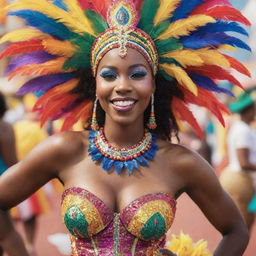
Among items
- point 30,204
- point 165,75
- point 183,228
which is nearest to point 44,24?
point 165,75

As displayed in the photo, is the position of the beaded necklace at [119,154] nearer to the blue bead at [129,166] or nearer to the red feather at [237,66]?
the blue bead at [129,166]

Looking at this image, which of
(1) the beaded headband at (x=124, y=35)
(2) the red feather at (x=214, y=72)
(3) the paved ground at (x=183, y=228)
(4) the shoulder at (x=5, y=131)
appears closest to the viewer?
(1) the beaded headband at (x=124, y=35)

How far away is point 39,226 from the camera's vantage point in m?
9.11

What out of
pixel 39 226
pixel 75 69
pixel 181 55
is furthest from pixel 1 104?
pixel 39 226

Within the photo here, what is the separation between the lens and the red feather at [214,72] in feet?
11.4

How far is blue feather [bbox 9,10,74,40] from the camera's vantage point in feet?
11.0

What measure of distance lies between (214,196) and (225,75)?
0.64m

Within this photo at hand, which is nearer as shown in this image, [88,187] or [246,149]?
[88,187]

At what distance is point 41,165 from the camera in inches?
130

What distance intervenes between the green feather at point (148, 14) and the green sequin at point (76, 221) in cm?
96

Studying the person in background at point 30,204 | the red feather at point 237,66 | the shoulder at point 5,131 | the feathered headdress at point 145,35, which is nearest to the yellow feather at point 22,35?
the feathered headdress at point 145,35

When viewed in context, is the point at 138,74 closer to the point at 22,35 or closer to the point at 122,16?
the point at 122,16

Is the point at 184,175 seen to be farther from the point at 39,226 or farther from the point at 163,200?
the point at 39,226

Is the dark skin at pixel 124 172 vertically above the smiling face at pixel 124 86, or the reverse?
the smiling face at pixel 124 86
